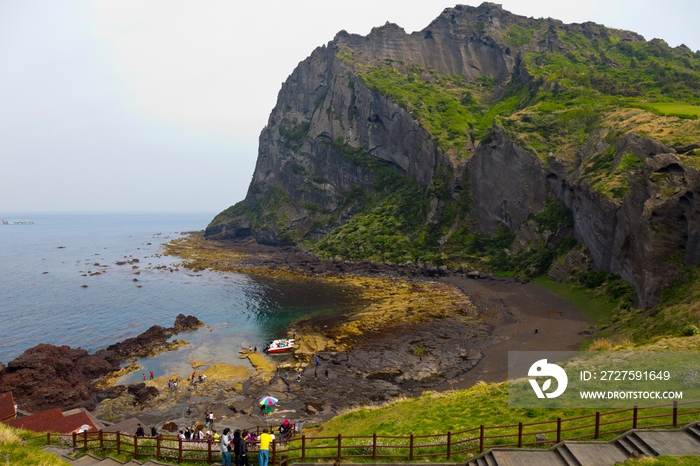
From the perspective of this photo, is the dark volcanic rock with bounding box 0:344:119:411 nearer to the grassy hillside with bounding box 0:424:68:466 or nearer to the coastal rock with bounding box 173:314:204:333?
the coastal rock with bounding box 173:314:204:333

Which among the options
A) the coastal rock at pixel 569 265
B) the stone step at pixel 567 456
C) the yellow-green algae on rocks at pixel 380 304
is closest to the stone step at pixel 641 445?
the stone step at pixel 567 456

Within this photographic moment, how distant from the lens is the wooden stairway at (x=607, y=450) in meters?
11.3

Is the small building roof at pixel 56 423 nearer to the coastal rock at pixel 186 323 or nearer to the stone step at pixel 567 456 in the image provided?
the stone step at pixel 567 456

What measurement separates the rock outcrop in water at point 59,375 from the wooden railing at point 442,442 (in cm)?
2082

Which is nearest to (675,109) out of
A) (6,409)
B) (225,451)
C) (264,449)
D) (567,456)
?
(567,456)

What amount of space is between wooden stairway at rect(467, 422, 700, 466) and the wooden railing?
1.19ft

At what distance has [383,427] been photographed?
1864cm

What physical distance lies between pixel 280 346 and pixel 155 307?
3167cm

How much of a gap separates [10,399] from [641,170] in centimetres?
6305

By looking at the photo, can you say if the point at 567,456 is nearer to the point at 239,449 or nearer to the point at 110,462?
the point at 239,449

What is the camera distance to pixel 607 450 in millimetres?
11930

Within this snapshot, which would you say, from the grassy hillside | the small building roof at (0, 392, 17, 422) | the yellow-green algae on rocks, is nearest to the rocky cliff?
the yellow-green algae on rocks

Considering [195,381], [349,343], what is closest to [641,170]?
[349,343]

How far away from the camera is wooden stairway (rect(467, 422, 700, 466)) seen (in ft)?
37.0
